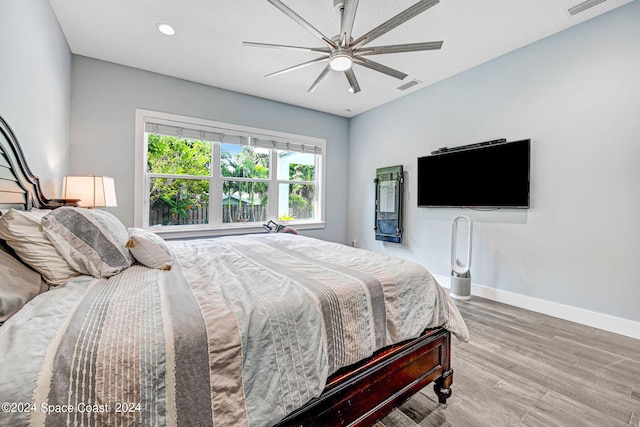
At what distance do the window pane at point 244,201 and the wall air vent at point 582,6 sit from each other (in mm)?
4191

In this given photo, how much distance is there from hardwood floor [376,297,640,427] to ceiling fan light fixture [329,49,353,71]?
2.62 meters

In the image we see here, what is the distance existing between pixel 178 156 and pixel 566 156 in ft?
15.9

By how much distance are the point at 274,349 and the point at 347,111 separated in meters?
4.84

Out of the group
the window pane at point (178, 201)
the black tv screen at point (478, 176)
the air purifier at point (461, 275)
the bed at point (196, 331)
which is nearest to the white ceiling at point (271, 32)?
the black tv screen at point (478, 176)

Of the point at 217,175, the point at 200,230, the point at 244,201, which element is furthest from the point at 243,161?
the point at 200,230

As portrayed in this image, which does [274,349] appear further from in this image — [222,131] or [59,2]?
[222,131]

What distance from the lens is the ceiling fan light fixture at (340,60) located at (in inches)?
87.9

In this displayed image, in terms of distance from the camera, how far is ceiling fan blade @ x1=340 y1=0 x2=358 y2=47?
1756mm

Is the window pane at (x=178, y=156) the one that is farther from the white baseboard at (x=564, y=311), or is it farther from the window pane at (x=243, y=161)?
the white baseboard at (x=564, y=311)

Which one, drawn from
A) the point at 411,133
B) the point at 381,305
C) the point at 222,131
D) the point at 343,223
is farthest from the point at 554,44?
the point at 222,131

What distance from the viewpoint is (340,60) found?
228cm

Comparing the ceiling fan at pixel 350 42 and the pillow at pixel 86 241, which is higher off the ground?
the ceiling fan at pixel 350 42

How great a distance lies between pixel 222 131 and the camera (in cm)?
405

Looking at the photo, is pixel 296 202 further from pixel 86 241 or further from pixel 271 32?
pixel 86 241
